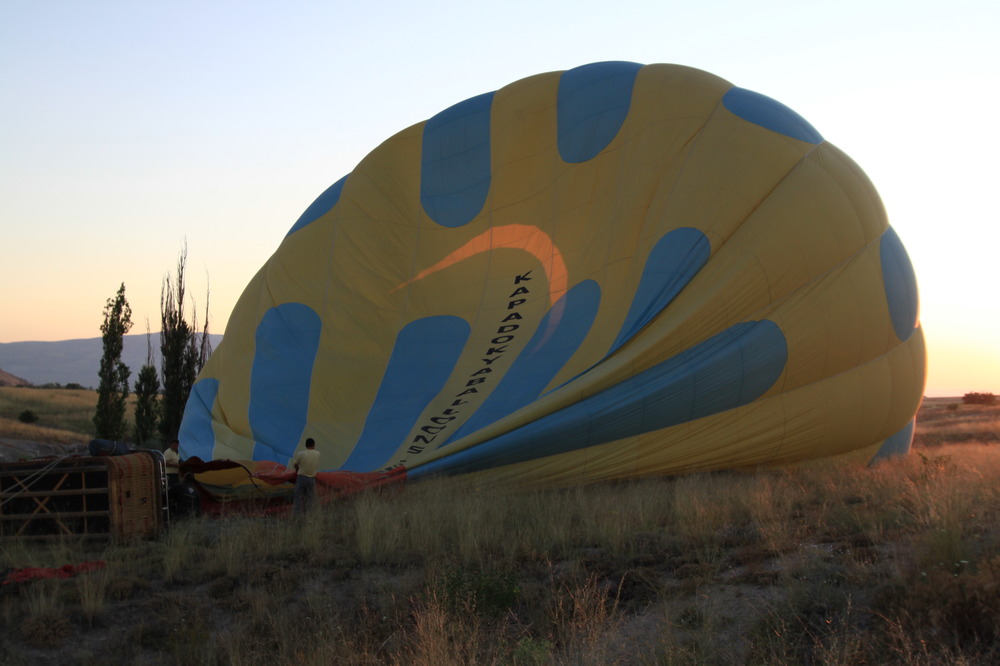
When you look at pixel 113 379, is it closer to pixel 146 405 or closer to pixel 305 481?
pixel 146 405

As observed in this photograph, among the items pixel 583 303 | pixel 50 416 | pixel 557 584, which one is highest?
pixel 583 303

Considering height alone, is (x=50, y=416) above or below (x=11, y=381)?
below

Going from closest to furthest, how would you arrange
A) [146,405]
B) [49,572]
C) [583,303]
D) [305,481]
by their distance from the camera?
[49,572], [305,481], [583,303], [146,405]

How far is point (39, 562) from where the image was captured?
23.4ft

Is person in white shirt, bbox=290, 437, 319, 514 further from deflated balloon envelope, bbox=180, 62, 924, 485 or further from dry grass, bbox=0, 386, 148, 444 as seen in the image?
dry grass, bbox=0, 386, 148, 444

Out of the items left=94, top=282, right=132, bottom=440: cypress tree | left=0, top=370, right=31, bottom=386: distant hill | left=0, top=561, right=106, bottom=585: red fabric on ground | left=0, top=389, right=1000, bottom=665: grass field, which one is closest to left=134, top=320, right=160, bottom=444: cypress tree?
left=94, top=282, right=132, bottom=440: cypress tree

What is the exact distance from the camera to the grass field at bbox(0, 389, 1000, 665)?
4.42m

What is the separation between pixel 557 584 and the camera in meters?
5.78

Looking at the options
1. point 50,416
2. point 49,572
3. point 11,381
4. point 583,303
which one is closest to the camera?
point 49,572

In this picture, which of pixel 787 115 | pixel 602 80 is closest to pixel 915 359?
pixel 787 115

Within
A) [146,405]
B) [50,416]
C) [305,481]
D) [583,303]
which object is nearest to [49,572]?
[305,481]

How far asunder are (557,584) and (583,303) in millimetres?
5276

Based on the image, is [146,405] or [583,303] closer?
[583,303]

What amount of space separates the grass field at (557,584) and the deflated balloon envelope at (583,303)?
1.14 m
